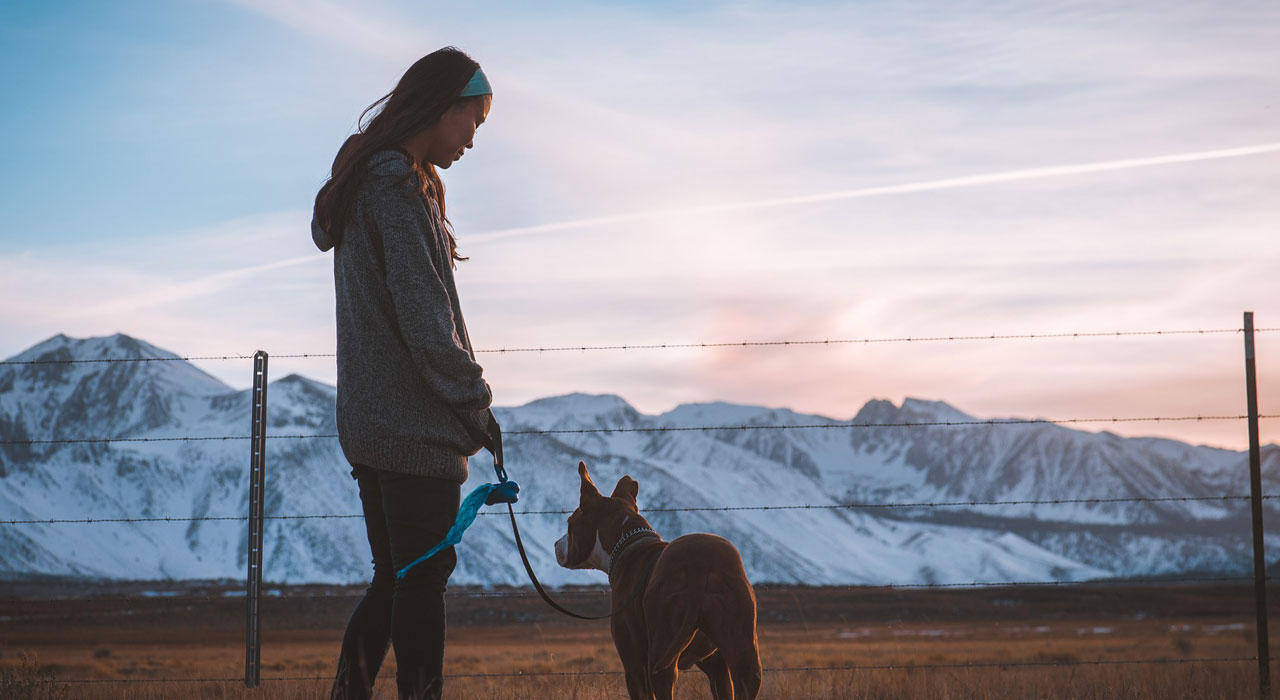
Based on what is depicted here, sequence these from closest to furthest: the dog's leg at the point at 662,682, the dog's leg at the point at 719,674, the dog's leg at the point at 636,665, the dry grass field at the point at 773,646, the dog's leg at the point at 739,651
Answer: the dog's leg at the point at 739,651 → the dog's leg at the point at 662,682 → the dog's leg at the point at 636,665 → the dog's leg at the point at 719,674 → the dry grass field at the point at 773,646

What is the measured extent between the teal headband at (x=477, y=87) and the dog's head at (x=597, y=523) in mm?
2226

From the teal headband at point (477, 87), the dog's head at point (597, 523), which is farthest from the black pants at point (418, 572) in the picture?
the dog's head at point (597, 523)

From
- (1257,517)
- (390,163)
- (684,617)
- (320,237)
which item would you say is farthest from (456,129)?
(1257,517)

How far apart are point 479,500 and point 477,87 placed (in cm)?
124

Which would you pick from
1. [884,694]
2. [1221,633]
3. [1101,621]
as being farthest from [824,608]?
[884,694]

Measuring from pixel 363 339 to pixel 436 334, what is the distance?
0.29m

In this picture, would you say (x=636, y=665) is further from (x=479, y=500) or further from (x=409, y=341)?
(x=409, y=341)

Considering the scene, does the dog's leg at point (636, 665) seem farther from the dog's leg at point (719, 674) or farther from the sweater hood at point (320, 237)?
the sweater hood at point (320, 237)

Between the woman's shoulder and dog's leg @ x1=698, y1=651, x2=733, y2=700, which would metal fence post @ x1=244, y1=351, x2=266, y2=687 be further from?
the woman's shoulder

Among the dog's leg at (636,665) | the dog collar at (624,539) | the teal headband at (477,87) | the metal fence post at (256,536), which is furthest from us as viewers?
the metal fence post at (256,536)

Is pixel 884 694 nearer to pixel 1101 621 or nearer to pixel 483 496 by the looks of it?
pixel 483 496

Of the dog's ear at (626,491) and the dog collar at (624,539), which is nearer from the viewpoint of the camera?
the dog collar at (624,539)

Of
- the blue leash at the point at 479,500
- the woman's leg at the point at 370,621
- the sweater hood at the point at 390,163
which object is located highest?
the sweater hood at the point at 390,163

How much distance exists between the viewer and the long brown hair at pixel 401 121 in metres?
3.33
